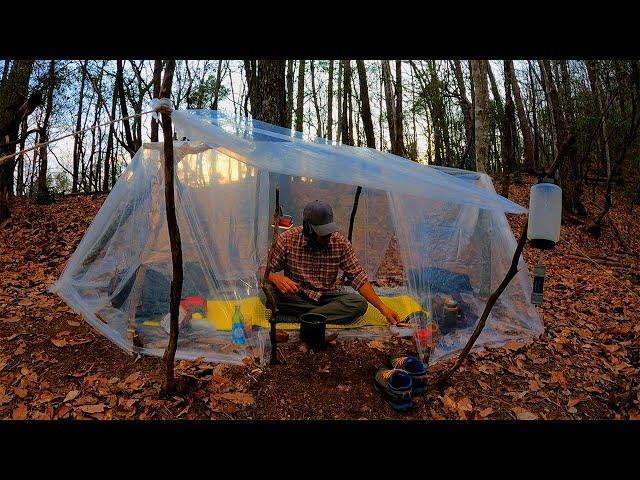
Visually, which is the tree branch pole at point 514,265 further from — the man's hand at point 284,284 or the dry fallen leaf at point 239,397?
the man's hand at point 284,284

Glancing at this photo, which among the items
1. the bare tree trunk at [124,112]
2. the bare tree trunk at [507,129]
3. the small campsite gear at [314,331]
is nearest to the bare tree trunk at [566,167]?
the bare tree trunk at [507,129]

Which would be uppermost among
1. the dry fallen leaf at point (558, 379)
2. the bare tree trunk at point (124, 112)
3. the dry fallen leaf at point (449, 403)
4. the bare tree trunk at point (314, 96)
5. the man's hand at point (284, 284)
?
the bare tree trunk at point (314, 96)

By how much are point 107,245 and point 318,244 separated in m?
2.00

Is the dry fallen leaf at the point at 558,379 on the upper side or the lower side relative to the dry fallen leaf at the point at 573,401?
upper

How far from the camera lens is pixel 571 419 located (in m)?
2.80

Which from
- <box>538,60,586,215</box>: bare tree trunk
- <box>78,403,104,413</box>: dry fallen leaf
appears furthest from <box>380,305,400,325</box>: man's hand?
<box>538,60,586,215</box>: bare tree trunk

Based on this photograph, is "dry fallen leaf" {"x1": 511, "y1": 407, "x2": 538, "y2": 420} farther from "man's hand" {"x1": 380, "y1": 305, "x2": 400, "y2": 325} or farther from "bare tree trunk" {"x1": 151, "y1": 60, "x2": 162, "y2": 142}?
"bare tree trunk" {"x1": 151, "y1": 60, "x2": 162, "y2": 142}

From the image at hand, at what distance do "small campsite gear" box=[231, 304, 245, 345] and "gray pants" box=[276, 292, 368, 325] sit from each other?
2.37 ft

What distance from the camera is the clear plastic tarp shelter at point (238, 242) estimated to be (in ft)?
10.7

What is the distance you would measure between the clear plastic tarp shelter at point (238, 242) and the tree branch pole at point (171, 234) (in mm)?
401

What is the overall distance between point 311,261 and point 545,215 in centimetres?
222
